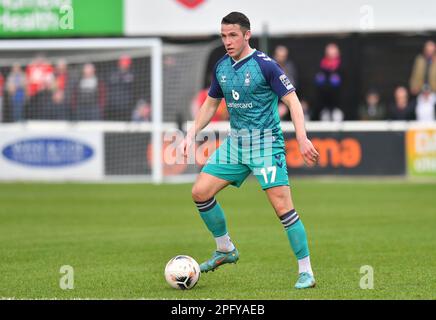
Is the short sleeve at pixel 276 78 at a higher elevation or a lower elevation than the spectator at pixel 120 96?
higher

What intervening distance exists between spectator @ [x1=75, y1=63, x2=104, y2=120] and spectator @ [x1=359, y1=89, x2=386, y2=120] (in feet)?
19.6

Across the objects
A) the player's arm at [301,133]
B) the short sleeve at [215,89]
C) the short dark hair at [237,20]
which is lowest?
the player's arm at [301,133]

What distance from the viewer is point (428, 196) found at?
62.7ft

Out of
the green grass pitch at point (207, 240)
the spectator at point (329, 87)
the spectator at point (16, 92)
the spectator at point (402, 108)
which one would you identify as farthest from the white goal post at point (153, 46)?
the spectator at point (402, 108)

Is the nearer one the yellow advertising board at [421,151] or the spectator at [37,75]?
the yellow advertising board at [421,151]

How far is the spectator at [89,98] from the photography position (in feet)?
79.1

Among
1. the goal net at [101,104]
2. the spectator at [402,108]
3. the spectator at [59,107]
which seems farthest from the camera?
the spectator at [59,107]

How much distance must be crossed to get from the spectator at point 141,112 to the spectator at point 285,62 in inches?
122

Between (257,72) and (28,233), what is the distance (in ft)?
19.3

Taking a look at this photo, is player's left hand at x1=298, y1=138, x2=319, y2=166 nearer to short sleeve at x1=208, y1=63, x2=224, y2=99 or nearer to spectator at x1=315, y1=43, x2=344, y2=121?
short sleeve at x1=208, y1=63, x2=224, y2=99

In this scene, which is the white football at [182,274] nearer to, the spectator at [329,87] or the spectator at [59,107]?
the spectator at [329,87]

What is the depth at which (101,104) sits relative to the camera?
950 inches

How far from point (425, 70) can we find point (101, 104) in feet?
24.0

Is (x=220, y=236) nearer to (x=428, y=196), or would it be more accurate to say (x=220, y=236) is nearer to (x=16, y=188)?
(x=428, y=196)
